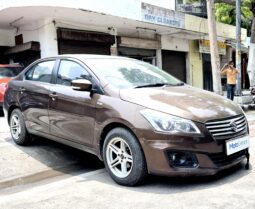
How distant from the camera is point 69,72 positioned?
5.35 meters

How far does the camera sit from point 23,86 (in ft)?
20.1

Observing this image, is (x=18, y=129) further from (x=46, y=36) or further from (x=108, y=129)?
(x=46, y=36)

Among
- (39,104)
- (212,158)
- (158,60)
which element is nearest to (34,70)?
(39,104)

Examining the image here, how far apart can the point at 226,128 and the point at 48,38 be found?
34.7ft

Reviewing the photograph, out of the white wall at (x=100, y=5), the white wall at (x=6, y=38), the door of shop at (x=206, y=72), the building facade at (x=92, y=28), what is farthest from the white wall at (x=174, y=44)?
the white wall at (x=6, y=38)

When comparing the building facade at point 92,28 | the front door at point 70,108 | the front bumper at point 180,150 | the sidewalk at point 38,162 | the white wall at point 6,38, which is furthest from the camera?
the white wall at point 6,38

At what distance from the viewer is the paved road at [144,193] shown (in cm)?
376

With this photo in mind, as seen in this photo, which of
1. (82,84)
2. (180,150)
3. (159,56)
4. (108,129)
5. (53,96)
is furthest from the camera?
(159,56)

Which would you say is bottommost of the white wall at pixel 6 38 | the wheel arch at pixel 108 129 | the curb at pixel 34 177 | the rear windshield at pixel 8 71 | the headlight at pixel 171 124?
the curb at pixel 34 177

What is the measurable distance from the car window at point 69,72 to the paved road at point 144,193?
136 cm

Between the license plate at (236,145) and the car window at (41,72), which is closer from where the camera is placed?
the license plate at (236,145)

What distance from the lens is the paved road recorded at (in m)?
3.76

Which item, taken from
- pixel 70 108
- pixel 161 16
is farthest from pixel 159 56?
pixel 70 108

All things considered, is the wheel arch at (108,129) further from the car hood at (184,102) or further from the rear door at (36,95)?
the rear door at (36,95)
